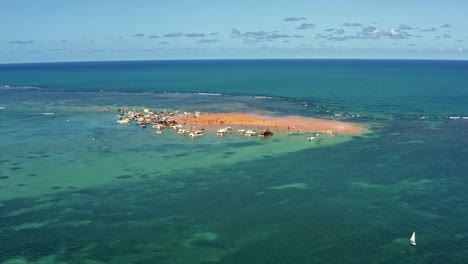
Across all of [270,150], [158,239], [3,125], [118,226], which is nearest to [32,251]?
[118,226]

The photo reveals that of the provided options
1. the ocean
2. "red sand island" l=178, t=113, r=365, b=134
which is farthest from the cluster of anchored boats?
the ocean

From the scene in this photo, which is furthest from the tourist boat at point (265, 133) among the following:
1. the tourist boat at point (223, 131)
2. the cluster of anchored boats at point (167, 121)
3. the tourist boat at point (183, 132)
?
the tourist boat at point (183, 132)

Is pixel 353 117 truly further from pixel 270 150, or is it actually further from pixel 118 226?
pixel 118 226

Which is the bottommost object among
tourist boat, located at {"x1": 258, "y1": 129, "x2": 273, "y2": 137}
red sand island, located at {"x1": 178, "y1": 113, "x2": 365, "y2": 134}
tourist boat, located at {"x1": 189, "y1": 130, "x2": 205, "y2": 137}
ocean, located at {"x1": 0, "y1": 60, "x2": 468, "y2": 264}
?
ocean, located at {"x1": 0, "y1": 60, "x2": 468, "y2": 264}

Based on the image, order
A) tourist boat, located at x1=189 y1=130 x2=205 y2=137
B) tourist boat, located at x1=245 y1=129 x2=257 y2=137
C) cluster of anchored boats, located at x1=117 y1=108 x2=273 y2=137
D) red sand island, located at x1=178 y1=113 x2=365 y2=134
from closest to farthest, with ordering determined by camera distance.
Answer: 1. tourist boat, located at x1=189 y1=130 x2=205 y2=137
2. tourist boat, located at x1=245 y1=129 x2=257 y2=137
3. cluster of anchored boats, located at x1=117 y1=108 x2=273 y2=137
4. red sand island, located at x1=178 y1=113 x2=365 y2=134

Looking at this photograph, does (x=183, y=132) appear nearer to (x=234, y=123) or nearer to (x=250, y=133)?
(x=250, y=133)

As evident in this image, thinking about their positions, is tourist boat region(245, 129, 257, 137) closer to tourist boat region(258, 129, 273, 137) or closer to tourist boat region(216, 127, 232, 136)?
tourist boat region(258, 129, 273, 137)

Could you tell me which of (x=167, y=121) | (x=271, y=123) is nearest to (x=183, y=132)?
(x=167, y=121)
